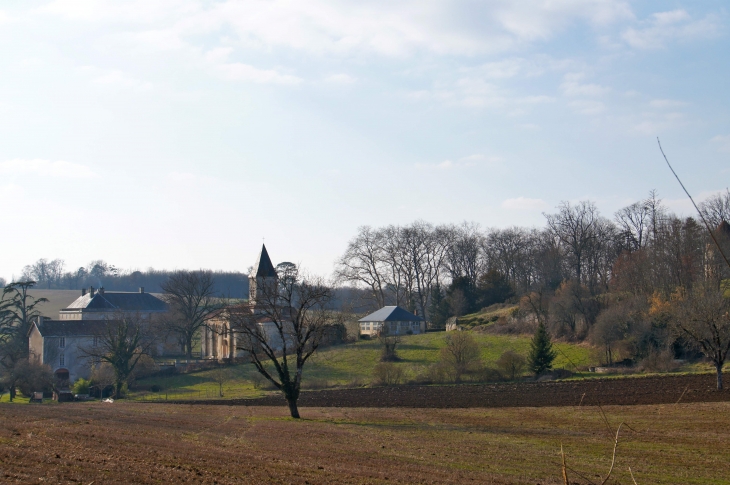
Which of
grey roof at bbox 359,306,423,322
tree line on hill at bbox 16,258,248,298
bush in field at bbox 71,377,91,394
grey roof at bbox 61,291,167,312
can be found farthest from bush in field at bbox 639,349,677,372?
tree line on hill at bbox 16,258,248,298

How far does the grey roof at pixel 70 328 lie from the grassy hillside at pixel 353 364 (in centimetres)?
1335

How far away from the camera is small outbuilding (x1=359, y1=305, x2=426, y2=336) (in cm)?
7900

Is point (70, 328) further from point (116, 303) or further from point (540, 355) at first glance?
point (540, 355)

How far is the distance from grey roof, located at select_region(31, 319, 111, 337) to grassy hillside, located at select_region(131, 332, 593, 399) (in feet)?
43.8

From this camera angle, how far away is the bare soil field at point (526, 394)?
1299 inches

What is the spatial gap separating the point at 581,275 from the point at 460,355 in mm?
36894

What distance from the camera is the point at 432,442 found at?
69.9 ft

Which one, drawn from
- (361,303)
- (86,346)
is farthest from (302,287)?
(361,303)

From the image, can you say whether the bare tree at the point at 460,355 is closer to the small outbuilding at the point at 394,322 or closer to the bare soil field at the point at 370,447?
the bare soil field at the point at 370,447

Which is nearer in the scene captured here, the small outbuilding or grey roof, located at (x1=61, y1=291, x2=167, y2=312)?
the small outbuilding

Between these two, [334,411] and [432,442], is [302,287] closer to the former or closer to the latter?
[334,411]

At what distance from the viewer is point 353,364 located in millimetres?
61750

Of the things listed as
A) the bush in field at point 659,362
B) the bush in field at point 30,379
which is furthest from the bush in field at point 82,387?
the bush in field at point 659,362

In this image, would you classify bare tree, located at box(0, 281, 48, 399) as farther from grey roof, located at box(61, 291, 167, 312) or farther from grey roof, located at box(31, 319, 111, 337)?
grey roof, located at box(61, 291, 167, 312)
